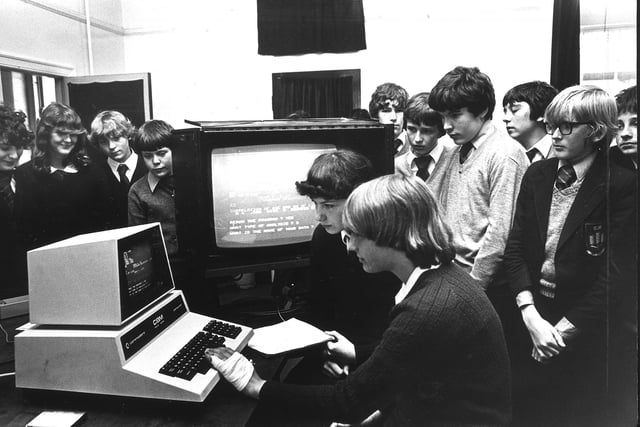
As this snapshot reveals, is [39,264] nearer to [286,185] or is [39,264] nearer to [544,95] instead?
[286,185]

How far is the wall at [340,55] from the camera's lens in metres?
1.44

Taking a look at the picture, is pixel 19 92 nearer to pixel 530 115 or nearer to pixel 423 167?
pixel 423 167

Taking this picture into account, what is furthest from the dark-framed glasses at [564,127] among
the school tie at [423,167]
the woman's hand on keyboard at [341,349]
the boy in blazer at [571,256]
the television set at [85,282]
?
the television set at [85,282]

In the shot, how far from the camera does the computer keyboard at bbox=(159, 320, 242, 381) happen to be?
3.47 feet

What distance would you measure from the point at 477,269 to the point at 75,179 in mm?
1266

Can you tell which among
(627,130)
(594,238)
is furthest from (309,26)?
(594,238)

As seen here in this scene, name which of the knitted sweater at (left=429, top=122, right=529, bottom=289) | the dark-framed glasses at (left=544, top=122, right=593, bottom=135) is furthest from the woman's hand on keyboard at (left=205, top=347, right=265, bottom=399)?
the dark-framed glasses at (left=544, top=122, right=593, bottom=135)

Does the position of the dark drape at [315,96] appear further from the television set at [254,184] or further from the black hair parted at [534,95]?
the black hair parted at [534,95]

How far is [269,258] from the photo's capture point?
1509 mm

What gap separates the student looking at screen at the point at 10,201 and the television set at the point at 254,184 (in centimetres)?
41

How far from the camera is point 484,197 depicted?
4.84 feet

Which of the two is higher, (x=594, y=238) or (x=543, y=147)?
(x=543, y=147)

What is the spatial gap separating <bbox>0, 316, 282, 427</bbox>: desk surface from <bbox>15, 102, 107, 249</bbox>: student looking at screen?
424 millimetres

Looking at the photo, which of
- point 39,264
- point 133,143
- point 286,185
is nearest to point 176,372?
point 39,264
